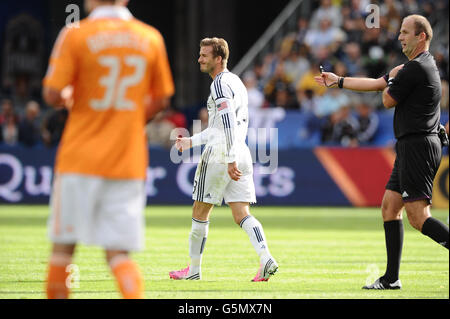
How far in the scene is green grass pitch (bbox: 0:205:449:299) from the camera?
8.26 meters

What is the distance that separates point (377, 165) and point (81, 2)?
12710mm

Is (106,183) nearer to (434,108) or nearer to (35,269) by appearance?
(434,108)

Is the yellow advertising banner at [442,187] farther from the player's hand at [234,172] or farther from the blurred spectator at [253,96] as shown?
the player's hand at [234,172]

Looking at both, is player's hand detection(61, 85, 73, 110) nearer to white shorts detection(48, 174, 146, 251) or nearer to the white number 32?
the white number 32

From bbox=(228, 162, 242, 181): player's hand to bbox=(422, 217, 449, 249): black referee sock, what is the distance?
1756 mm

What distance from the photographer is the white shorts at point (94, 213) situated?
5.97 m

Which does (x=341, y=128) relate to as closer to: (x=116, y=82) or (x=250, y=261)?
(x=250, y=261)

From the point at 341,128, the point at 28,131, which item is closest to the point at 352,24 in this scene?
the point at 341,128

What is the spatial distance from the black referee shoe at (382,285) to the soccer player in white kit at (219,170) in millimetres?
960

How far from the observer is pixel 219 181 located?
928cm

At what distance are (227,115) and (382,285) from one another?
2135mm

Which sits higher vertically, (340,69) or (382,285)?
(340,69)

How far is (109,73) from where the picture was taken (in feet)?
19.8
